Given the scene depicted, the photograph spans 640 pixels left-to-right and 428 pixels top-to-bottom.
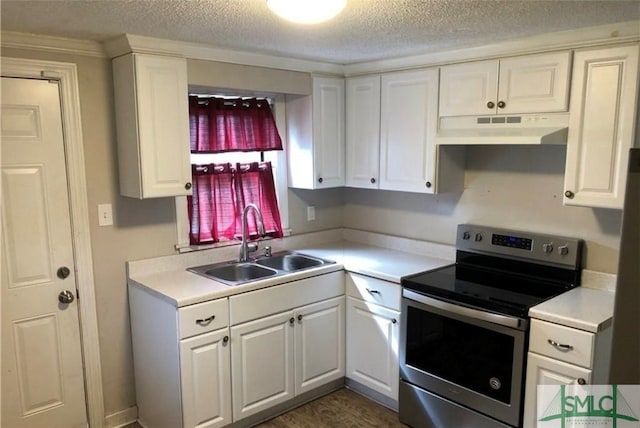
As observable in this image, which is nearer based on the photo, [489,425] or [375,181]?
[489,425]

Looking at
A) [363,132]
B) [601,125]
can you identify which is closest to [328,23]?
[363,132]

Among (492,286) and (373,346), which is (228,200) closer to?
(373,346)

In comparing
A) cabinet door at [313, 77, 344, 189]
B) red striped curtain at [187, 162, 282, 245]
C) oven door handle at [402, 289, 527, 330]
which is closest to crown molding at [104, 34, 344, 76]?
cabinet door at [313, 77, 344, 189]

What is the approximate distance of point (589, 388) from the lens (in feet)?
6.89

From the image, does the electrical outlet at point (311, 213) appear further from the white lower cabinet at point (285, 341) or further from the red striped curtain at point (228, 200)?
the white lower cabinet at point (285, 341)

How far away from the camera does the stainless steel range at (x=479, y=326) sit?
7.60 ft

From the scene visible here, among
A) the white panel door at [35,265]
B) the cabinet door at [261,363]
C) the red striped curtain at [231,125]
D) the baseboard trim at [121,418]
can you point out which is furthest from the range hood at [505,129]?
the baseboard trim at [121,418]

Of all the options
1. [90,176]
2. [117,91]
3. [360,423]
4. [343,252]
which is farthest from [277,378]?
[117,91]

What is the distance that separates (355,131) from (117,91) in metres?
1.54

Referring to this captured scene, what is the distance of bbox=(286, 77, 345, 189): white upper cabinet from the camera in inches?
129

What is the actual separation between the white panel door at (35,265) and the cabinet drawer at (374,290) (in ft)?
5.21

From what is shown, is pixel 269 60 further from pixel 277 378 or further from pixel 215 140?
pixel 277 378

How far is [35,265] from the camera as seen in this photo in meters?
2.50

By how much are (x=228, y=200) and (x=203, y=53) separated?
0.93 m
